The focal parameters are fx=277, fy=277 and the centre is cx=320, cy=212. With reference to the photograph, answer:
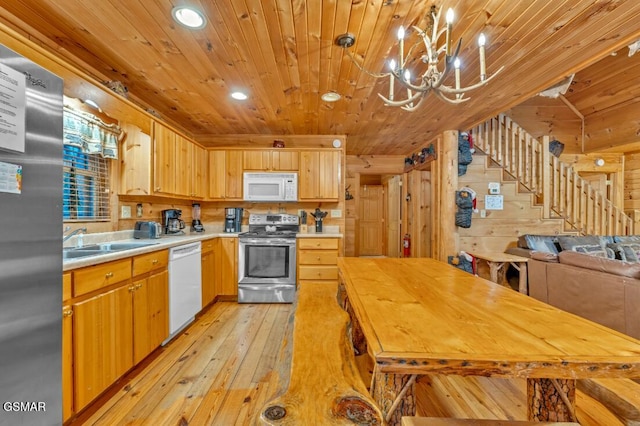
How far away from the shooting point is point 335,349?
47.2 inches

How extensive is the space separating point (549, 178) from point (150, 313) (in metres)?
5.54

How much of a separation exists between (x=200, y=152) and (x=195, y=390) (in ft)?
9.57

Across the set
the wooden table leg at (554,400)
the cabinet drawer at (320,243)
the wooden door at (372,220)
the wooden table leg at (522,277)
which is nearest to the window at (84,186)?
the cabinet drawer at (320,243)

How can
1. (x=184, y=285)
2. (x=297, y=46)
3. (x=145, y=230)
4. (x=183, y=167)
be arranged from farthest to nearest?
(x=183, y=167), (x=145, y=230), (x=184, y=285), (x=297, y=46)

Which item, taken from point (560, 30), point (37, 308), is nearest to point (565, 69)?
point (560, 30)

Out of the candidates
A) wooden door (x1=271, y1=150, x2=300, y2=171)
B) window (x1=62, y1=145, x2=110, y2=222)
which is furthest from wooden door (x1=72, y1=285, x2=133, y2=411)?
wooden door (x1=271, y1=150, x2=300, y2=171)

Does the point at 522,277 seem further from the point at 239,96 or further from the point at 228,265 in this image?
the point at 239,96

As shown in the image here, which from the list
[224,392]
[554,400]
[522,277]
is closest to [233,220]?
[224,392]

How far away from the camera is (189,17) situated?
5.57 ft

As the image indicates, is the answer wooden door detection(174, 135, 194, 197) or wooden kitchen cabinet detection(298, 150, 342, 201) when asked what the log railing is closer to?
wooden kitchen cabinet detection(298, 150, 342, 201)

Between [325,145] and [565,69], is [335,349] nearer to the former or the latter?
[565,69]

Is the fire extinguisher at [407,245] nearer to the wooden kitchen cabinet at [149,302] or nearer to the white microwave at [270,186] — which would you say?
the white microwave at [270,186]

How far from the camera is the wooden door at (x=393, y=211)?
7312mm

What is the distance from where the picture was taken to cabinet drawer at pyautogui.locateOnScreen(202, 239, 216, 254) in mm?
3191
